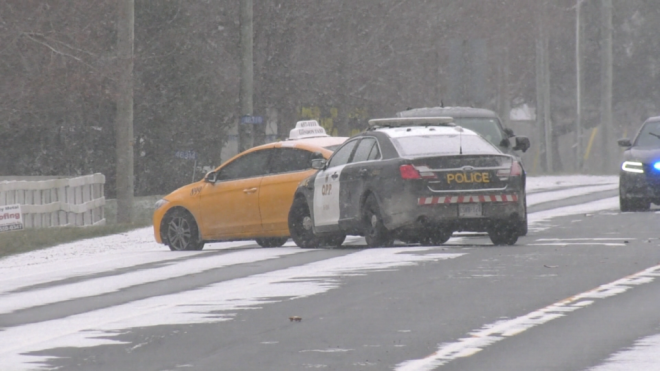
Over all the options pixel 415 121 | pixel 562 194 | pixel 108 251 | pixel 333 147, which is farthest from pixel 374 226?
pixel 562 194

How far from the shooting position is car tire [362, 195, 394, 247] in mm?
17391

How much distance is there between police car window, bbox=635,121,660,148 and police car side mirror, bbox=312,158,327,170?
8.12 meters

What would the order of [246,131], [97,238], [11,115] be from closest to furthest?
[97,238] → [11,115] → [246,131]

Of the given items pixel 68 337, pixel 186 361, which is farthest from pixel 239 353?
pixel 68 337

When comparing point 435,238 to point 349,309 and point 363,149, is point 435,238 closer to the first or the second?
point 363,149

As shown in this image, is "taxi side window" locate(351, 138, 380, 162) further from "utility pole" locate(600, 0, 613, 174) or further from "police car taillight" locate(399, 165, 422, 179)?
"utility pole" locate(600, 0, 613, 174)

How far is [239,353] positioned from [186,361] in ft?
1.36

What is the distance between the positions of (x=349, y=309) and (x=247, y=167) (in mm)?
8408

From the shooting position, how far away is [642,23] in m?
70.9

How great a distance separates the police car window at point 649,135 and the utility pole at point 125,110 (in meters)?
9.18

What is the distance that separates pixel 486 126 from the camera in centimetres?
2559

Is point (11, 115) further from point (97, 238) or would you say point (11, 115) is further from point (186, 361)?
point (186, 361)

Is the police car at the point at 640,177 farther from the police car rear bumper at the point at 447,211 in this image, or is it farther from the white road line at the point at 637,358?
the white road line at the point at 637,358

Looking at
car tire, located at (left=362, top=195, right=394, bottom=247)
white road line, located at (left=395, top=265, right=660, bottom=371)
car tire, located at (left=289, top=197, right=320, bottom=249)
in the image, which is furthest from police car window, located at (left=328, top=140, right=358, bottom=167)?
white road line, located at (left=395, top=265, right=660, bottom=371)
